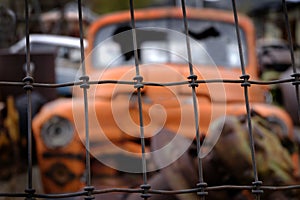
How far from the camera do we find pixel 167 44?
12.6 feet

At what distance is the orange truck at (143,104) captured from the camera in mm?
2957

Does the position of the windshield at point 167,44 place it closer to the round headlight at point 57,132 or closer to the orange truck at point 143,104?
the orange truck at point 143,104

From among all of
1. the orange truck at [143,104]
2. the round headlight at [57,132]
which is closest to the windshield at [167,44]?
the orange truck at [143,104]

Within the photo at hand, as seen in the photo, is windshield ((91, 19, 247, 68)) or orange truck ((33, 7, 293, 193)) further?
windshield ((91, 19, 247, 68))

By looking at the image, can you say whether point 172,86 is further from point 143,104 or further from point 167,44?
point 167,44

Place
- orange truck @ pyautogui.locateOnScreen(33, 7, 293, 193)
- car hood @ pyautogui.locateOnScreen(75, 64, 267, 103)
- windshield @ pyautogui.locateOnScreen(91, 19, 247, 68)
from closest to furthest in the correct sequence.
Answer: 1. orange truck @ pyautogui.locateOnScreen(33, 7, 293, 193)
2. car hood @ pyautogui.locateOnScreen(75, 64, 267, 103)
3. windshield @ pyautogui.locateOnScreen(91, 19, 247, 68)

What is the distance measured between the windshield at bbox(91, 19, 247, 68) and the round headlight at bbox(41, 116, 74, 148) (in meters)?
0.69

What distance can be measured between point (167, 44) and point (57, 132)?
109 centimetres

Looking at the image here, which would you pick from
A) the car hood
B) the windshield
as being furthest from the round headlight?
the windshield

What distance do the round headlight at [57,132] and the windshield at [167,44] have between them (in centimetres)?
69

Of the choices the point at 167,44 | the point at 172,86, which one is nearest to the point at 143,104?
the point at 172,86

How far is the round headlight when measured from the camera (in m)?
3.19

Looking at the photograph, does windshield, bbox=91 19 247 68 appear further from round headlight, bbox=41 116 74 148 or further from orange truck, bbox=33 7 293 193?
round headlight, bbox=41 116 74 148

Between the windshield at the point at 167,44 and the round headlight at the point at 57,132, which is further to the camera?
the windshield at the point at 167,44
